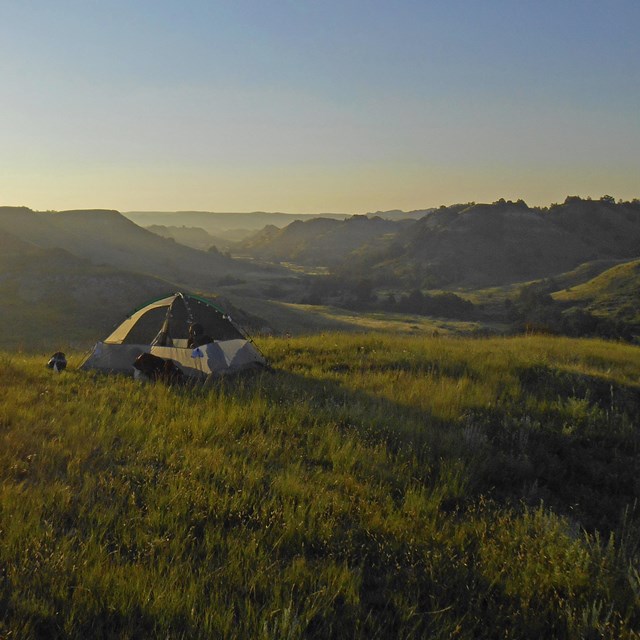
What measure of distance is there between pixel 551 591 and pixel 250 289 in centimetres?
8914

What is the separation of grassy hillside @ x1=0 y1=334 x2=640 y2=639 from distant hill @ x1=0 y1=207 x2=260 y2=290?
87.9 m

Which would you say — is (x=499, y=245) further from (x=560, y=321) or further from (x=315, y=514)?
(x=315, y=514)

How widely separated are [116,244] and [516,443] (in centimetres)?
14180

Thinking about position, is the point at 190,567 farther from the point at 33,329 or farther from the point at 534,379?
the point at 33,329

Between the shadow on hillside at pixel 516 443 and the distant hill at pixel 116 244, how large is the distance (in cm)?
8767

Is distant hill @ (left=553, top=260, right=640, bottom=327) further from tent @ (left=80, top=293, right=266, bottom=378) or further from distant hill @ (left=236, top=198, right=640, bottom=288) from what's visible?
tent @ (left=80, top=293, right=266, bottom=378)

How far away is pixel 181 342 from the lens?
35.5 ft

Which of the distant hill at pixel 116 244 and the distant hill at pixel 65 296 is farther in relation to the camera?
the distant hill at pixel 116 244

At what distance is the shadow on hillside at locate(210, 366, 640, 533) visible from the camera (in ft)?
16.1

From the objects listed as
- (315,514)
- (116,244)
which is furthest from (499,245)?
(315,514)

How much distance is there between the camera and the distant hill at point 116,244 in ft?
358

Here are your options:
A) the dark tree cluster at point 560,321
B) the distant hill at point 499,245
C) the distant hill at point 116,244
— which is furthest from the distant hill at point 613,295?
the distant hill at point 116,244

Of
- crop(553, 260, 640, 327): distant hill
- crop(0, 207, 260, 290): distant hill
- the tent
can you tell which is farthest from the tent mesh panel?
crop(0, 207, 260, 290): distant hill

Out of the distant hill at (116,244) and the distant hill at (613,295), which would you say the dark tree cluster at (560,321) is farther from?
the distant hill at (116,244)
